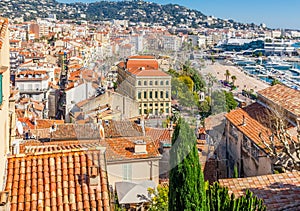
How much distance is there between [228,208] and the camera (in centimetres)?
530

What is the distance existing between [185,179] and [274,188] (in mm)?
3325

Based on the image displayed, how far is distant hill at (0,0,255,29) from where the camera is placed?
100m

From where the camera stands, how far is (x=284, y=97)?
10680 mm

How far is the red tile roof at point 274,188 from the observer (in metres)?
6.51

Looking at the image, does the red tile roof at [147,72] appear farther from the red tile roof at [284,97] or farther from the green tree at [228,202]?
the red tile roof at [284,97]

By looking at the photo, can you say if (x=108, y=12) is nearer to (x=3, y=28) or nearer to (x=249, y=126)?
(x=249, y=126)

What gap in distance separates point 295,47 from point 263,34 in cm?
3235

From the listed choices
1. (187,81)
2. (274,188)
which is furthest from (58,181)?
(274,188)

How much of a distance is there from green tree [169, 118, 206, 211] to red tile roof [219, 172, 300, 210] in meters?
2.30

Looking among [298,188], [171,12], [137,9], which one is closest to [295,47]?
[171,12]

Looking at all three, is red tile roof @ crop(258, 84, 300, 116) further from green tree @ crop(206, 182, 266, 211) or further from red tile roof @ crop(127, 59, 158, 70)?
red tile roof @ crop(127, 59, 158, 70)

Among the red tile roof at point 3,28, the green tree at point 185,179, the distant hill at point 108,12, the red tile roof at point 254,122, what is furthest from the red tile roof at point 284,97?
the distant hill at point 108,12

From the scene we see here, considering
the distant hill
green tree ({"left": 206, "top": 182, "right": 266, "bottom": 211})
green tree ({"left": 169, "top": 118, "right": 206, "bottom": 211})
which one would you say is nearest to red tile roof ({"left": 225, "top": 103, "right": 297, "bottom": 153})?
green tree ({"left": 206, "top": 182, "right": 266, "bottom": 211})

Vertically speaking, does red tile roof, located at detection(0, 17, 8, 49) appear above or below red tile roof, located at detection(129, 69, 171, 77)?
above
